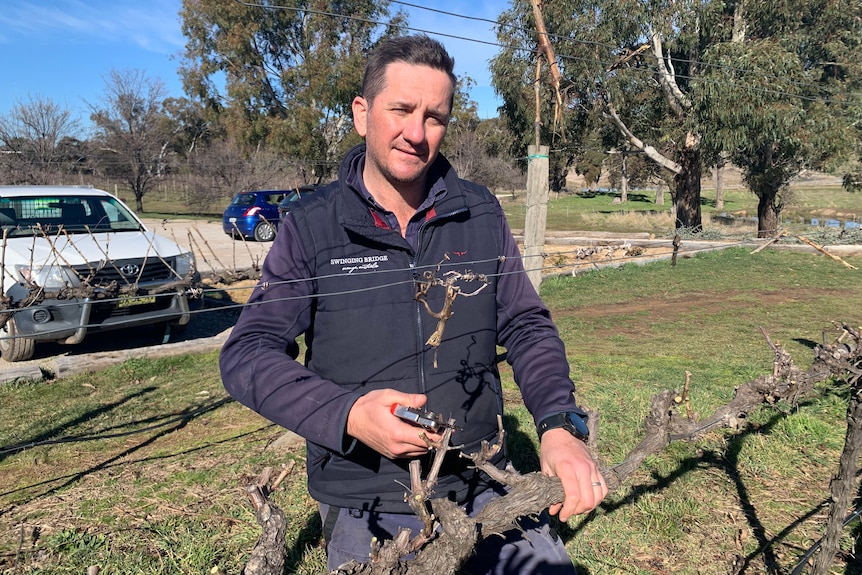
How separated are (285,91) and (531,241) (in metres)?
24.6

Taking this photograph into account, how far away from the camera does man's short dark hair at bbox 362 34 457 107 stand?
194 cm

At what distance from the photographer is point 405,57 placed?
194cm

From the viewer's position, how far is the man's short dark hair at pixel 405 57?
194 centimetres

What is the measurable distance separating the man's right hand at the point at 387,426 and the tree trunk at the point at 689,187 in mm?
22045

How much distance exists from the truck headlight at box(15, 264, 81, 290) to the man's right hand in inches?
242

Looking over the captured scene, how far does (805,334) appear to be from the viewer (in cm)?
812

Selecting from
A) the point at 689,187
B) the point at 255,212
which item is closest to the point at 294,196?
the point at 255,212

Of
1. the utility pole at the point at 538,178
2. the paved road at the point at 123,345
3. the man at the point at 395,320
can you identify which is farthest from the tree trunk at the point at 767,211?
the man at the point at 395,320

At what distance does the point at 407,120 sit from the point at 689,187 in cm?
2244

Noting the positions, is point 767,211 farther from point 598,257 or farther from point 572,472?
point 572,472

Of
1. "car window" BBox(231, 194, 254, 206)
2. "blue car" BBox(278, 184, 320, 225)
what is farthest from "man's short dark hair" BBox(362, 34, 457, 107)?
"car window" BBox(231, 194, 254, 206)

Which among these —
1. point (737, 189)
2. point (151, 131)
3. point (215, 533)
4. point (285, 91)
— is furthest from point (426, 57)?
point (737, 189)

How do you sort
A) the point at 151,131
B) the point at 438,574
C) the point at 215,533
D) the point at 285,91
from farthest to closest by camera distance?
the point at 151,131, the point at 285,91, the point at 215,533, the point at 438,574

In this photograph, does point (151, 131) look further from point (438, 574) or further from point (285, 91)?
point (438, 574)
